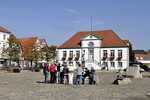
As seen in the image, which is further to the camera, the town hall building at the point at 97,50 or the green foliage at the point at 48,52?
the green foliage at the point at 48,52

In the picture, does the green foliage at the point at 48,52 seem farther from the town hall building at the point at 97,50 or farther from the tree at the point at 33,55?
the tree at the point at 33,55

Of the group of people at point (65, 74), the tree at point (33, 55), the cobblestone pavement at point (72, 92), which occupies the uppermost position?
the tree at point (33, 55)

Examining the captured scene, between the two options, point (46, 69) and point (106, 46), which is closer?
point (46, 69)

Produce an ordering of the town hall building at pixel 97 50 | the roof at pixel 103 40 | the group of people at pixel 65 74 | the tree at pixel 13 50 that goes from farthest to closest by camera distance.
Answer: the roof at pixel 103 40 < the town hall building at pixel 97 50 < the tree at pixel 13 50 < the group of people at pixel 65 74

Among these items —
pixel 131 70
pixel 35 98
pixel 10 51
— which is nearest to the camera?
pixel 35 98

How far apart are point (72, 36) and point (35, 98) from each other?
5590 centimetres

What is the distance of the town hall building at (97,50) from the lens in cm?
5591

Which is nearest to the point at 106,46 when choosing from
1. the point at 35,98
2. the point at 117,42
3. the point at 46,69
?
the point at 117,42

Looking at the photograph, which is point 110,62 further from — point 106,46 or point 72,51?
point 72,51

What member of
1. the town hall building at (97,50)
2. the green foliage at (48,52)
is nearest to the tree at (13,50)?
the green foliage at (48,52)

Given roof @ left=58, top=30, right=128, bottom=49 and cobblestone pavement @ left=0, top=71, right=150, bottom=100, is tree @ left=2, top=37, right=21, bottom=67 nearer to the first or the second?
roof @ left=58, top=30, right=128, bottom=49

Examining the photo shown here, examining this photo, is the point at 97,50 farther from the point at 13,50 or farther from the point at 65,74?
the point at 65,74

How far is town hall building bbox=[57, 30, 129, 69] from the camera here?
2201 inches

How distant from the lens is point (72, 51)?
2394 inches
